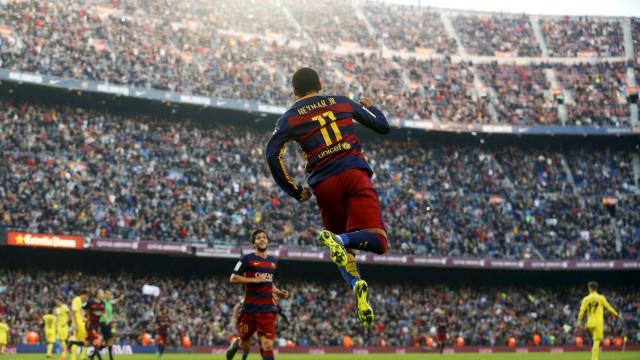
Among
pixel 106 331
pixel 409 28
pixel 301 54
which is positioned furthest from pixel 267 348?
pixel 409 28

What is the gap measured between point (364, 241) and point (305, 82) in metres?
1.96

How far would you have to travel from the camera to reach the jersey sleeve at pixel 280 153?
946cm

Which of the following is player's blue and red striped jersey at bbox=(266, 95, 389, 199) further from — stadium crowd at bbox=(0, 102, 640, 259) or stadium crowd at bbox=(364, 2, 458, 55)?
stadium crowd at bbox=(364, 2, 458, 55)

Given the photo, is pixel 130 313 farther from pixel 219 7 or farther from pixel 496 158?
pixel 496 158

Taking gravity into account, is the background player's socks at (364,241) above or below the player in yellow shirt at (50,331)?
above

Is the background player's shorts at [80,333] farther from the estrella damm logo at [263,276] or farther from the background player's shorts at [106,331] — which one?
the estrella damm logo at [263,276]

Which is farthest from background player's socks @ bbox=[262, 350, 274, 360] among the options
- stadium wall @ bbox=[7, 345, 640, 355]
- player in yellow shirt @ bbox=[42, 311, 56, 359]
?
stadium wall @ bbox=[7, 345, 640, 355]

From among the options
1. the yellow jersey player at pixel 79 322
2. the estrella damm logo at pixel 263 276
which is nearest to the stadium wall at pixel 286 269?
the yellow jersey player at pixel 79 322

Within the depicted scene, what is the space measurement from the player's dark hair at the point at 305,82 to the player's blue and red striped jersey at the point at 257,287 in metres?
7.53

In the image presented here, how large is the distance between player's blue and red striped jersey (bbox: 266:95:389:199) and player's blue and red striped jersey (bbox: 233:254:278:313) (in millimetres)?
7218

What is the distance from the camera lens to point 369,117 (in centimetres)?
997

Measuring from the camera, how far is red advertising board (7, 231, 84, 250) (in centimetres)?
3869

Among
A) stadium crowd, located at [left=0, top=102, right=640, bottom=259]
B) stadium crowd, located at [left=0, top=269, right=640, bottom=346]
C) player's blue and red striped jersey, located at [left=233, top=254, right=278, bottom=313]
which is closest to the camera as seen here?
player's blue and red striped jersey, located at [left=233, top=254, right=278, bottom=313]

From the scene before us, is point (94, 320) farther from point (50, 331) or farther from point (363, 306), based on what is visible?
point (363, 306)
